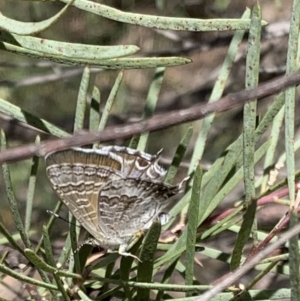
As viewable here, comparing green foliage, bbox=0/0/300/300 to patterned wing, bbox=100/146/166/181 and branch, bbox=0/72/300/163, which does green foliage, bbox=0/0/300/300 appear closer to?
patterned wing, bbox=100/146/166/181

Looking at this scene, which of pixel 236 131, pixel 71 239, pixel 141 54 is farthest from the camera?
pixel 236 131

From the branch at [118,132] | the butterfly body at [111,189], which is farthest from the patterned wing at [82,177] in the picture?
the branch at [118,132]

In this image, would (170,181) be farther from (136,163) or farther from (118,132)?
(118,132)

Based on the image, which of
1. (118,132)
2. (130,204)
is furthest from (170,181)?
(118,132)

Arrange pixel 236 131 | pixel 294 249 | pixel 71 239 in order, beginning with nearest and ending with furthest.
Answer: pixel 294 249, pixel 71 239, pixel 236 131

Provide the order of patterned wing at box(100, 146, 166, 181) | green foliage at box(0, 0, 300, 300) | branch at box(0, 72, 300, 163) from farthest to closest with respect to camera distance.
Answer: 1. patterned wing at box(100, 146, 166, 181)
2. green foliage at box(0, 0, 300, 300)
3. branch at box(0, 72, 300, 163)

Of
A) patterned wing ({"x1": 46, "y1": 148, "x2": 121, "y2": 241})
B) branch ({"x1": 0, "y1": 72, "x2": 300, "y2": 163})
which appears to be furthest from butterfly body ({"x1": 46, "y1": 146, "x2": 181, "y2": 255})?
branch ({"x1": 0, "y1": 72, "x2": 300, "y2": 163})

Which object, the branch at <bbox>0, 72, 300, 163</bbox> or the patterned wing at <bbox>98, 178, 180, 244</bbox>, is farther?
the patterned wing at <bbox>98, 178, 180, 244</bbox>

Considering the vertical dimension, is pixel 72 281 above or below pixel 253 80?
below

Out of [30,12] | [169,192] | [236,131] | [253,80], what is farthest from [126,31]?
[253,80]

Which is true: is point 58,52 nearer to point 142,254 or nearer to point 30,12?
point 142,254
